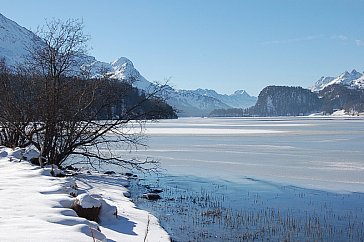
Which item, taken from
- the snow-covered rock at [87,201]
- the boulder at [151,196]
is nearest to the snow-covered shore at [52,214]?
the snow-covered rock at [87,201]

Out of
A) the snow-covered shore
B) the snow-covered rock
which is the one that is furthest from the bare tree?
the snow-covered rock

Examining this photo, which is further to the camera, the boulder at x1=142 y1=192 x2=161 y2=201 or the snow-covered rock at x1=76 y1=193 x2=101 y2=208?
the boulder at x1=142 y1=192 x2=161 y2=201

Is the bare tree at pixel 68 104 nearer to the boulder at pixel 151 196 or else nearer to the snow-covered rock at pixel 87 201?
the boulder at pixel 151 196

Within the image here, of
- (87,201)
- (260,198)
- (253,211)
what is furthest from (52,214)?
(260,198)

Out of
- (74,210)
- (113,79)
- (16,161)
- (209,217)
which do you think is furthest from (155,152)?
(74,210)

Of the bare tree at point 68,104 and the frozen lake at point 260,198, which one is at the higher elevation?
the bare tree at point 68,104

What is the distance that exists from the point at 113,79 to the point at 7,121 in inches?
223

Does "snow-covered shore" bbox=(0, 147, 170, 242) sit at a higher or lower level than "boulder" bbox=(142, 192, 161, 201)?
higher

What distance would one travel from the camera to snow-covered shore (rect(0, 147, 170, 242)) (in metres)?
7.85

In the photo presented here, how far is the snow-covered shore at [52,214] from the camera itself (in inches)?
309

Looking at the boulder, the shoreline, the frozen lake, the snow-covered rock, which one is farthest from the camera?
the boulder

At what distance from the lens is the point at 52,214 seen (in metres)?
9.41

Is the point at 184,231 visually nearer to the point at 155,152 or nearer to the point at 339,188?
the point at 339,188

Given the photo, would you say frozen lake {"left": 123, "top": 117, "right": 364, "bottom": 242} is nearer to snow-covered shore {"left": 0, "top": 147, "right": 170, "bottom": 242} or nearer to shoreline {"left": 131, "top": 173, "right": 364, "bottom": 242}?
shoreline {"left": 131, "top": 173, "right": 364, "bottom": 242}
